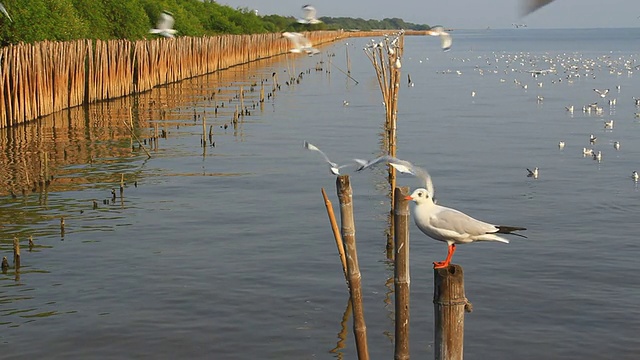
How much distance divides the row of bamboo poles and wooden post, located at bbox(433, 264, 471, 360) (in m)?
16.8

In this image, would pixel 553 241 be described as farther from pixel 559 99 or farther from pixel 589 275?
pixel 559 99

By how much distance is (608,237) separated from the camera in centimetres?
1205

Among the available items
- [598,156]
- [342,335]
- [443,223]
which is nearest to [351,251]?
[443,223]

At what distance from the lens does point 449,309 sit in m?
4.96

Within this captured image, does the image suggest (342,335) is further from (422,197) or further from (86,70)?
(86,70)

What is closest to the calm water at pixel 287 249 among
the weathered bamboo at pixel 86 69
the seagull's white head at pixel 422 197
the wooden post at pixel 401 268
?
the weathered bamboo at pixel 86 69

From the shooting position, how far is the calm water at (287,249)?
8.42 m

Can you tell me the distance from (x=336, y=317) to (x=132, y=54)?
26.8 metres

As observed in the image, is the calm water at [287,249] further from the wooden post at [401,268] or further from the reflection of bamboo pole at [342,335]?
the wooden post at [401,268]

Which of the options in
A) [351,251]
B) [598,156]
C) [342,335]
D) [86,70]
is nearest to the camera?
[351,251]

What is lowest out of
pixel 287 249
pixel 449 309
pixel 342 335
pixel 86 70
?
pixel 342 335

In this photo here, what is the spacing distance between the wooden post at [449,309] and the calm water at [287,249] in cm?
296

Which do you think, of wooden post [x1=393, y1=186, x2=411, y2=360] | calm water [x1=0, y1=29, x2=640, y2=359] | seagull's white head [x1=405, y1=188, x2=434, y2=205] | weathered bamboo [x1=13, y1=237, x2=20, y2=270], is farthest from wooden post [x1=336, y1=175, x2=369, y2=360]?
weathered bamboo [x1=13, y1=237, x2=20, y2=270]

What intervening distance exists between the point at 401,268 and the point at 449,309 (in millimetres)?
1098
